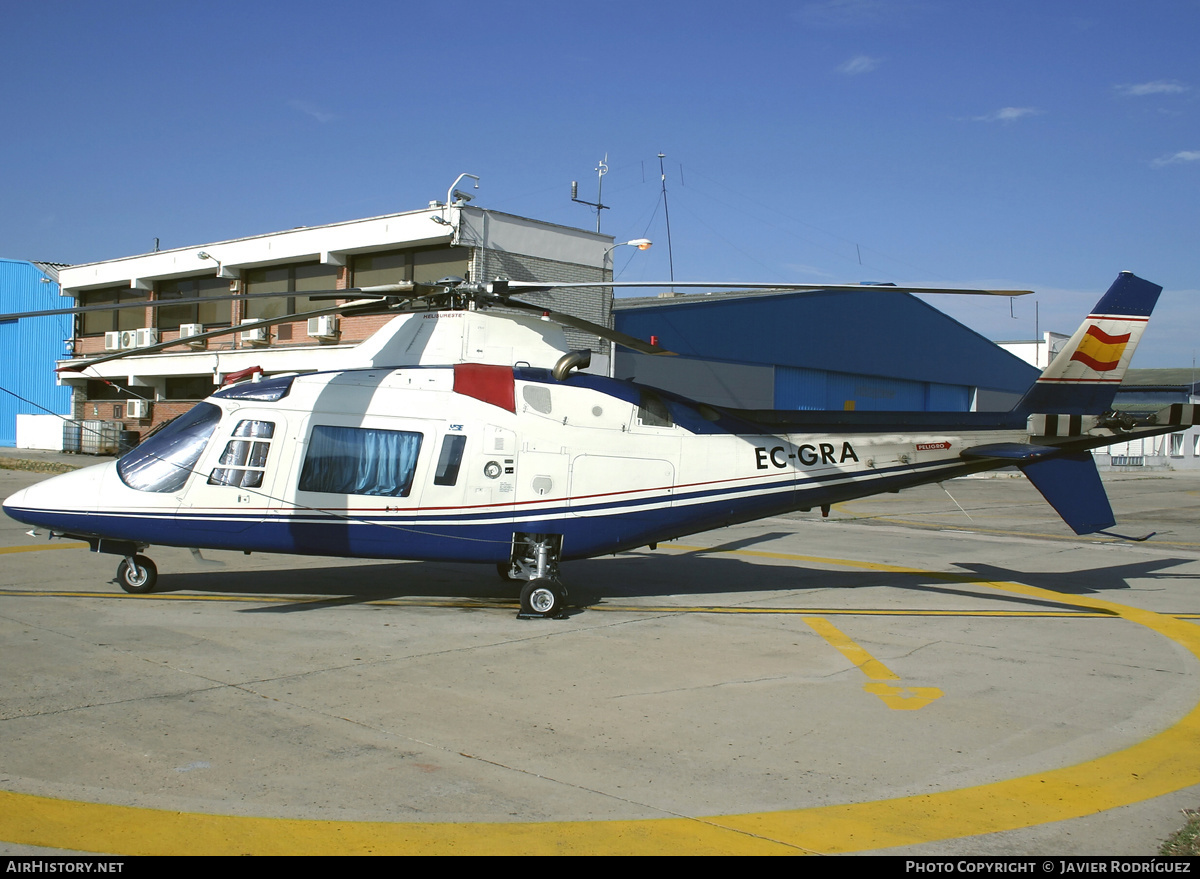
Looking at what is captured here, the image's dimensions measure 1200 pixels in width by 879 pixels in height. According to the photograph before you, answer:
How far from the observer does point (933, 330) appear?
4662 cm

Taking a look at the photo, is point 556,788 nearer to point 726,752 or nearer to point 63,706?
point 726,752

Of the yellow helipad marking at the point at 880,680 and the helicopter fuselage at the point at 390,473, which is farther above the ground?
the helicopter fuselage at the point at 390,473

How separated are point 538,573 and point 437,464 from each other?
170 cm

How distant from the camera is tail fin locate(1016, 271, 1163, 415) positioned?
11555mm

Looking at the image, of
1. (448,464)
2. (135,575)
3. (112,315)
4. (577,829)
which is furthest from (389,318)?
(577,829)

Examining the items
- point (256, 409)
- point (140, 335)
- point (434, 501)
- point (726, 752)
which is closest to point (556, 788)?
point (726, 752)

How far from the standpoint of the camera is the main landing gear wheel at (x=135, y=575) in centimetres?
1069

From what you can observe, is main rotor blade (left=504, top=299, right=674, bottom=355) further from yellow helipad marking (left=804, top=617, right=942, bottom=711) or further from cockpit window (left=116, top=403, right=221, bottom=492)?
cockpit window (left=116, top=403, right=221, bottom=492)

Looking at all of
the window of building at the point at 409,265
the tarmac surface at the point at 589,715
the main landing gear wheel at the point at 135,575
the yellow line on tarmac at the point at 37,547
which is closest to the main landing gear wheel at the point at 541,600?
the tarmac surface at the point at 589,715

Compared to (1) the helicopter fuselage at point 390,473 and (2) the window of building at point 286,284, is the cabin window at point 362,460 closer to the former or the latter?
(1) the helicopter fuselage at point 390,473

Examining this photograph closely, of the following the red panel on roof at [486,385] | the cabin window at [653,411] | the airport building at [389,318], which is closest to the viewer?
the red panel on roof at [486,385]

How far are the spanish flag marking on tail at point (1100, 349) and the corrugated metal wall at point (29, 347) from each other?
3913 centimetres

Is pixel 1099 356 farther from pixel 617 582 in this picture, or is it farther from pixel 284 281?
pixel 284 281

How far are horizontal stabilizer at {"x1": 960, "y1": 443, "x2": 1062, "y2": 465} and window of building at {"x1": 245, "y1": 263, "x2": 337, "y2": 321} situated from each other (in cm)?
2198
